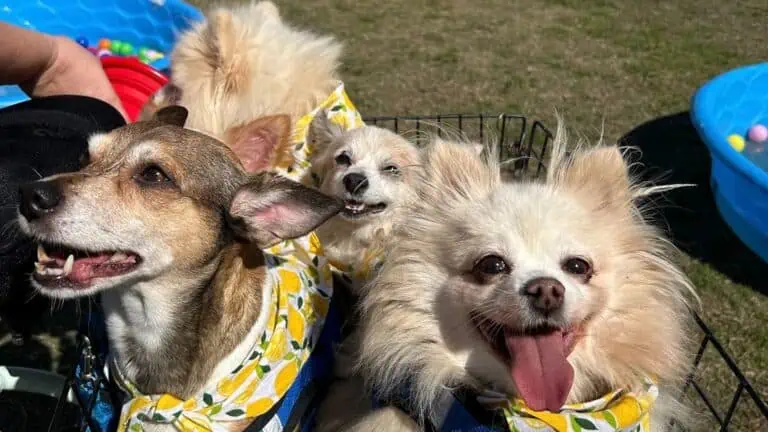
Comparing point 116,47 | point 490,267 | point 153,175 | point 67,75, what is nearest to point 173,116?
point 153,175

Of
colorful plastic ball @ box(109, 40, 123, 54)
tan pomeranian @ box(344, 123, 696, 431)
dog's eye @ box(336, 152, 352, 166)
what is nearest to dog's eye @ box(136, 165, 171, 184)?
tan pomeranian @ box(344, 123, 696, 431)

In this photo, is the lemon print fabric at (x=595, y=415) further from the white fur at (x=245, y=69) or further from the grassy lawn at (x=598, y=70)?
the white fur at (x=245, y=69)

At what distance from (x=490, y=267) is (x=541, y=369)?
292mm

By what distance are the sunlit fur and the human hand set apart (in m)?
0.28

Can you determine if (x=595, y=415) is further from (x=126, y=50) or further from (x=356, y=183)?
(x=126, y=50)

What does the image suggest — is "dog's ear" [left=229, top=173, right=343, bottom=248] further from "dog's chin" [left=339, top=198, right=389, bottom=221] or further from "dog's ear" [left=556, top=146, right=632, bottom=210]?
"dog's chin" [left=339, top=198, right=389, bottom=221]

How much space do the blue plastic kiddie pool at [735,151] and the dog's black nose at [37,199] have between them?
3075 mm

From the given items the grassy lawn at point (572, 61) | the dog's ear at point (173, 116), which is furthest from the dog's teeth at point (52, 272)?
the grassy lawn at point (572, 61)

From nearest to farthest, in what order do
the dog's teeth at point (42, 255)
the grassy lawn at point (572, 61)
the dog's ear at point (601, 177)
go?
the dog's teeth at point (42, 255)
the dog's ear at point (601, 177)
the grassy lawn at point (572, 61)

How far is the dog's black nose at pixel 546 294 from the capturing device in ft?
5.15

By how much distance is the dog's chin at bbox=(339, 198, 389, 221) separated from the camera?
9.13 feet

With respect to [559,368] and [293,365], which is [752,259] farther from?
[293,365]

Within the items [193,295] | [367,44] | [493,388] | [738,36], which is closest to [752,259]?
[493,388]

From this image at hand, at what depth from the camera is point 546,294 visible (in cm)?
157
